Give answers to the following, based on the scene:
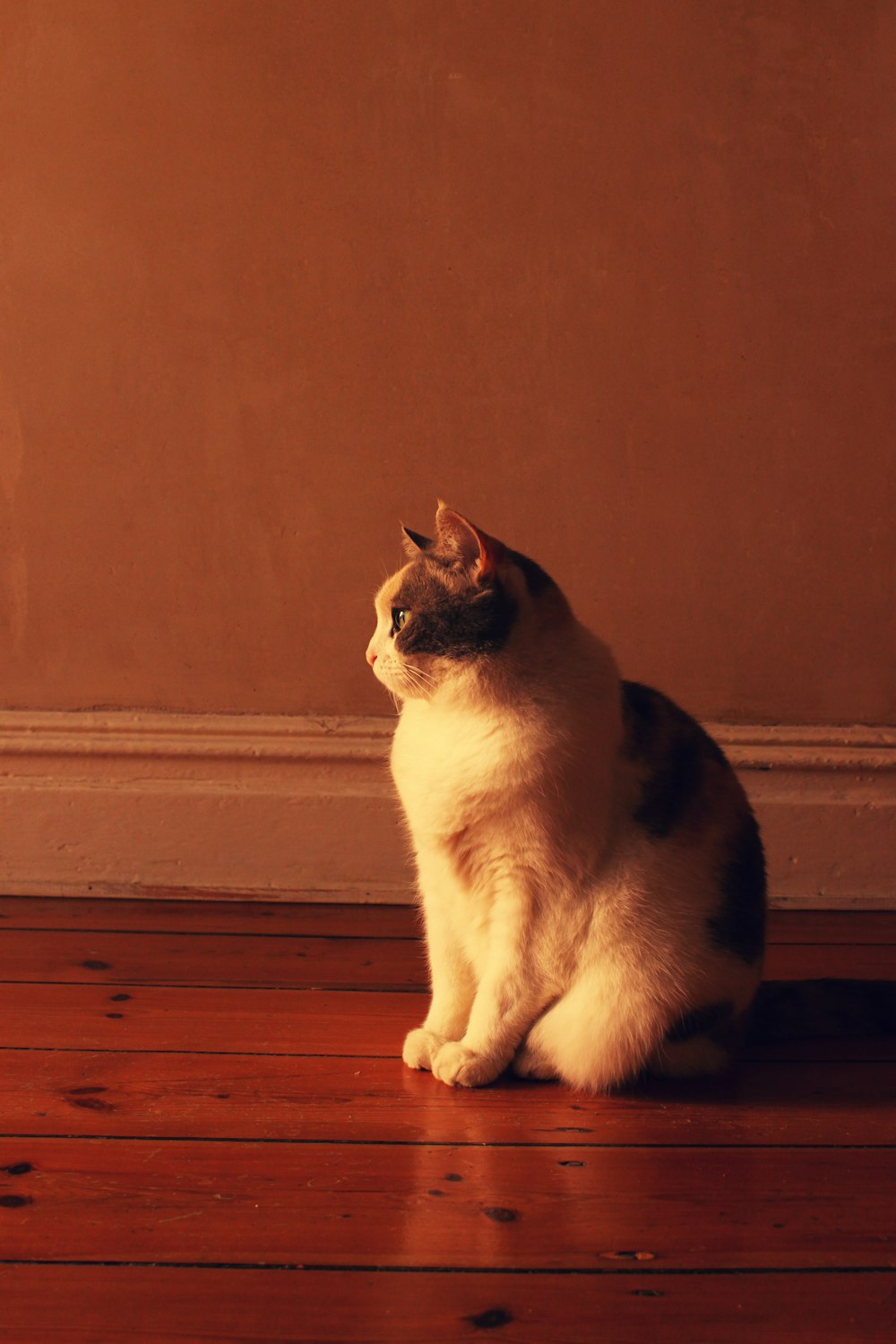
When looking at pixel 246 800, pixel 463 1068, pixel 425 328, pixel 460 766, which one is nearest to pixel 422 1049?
pixel 463 1068

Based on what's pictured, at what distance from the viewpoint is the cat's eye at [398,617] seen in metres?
1.14

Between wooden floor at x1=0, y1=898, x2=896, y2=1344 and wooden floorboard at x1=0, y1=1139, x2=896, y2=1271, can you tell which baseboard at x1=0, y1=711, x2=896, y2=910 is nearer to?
wooden floor at x1=0, y1=898, x2=896, y2=1344

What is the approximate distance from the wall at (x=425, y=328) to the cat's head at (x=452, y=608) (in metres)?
0.68

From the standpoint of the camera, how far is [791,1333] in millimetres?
748

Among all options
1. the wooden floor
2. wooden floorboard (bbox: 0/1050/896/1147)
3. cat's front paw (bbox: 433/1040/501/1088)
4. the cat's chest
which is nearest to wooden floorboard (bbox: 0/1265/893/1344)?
the wooden floor

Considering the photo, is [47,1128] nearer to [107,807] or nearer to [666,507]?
[107,807]

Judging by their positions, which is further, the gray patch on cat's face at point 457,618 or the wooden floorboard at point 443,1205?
the gray patch on cat's face at point 457,618

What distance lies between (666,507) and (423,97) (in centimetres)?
76

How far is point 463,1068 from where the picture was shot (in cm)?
112

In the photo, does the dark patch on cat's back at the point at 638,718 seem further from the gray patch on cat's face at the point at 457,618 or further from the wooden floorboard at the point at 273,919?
the wooden floorboard at the point at 273,919

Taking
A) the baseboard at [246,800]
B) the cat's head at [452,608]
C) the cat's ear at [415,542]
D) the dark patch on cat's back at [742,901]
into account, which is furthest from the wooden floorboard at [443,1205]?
the baseboard at [246,800]

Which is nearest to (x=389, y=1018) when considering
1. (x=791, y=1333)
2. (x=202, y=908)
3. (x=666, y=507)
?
(x=202, y=908)

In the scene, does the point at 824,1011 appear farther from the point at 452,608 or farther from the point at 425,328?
the point at 425,328

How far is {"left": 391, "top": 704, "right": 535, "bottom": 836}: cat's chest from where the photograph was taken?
3.62 ft
